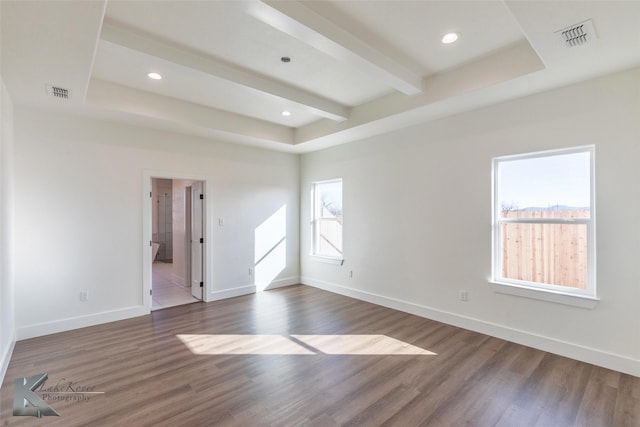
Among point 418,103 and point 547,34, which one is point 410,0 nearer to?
point 547,34

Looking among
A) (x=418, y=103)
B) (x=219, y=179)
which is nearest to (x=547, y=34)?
(x=418, y=103)

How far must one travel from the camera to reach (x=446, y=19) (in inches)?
94.2

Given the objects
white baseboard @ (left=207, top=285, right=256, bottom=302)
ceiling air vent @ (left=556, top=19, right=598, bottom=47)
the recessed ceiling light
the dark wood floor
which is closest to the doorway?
white baseboard @ (left=207, top=285, right=256, bottom=302)

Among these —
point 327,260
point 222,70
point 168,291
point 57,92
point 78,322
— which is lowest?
point 168,291

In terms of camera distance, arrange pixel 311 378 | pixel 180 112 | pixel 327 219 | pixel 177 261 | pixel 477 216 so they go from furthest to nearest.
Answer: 1. pixel 177 261
2. pixel 327 219
3. pixel 180 112
4. pixel 477 216
5. pixel 311 378

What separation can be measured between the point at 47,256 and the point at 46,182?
2.96ft

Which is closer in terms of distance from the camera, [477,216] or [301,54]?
[301,54]

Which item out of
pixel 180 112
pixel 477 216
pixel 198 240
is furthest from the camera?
pixel 198 240

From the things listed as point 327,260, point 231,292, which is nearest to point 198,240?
point 231,292

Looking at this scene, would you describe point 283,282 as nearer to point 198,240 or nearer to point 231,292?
point 231,292

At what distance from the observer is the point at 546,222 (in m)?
3.19

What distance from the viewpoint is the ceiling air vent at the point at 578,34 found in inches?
81.0

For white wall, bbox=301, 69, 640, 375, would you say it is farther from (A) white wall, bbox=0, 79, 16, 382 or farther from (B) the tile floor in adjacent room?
(A) white wall, bbox=0, 79, 16, 382

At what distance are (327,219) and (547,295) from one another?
3.64 metres
